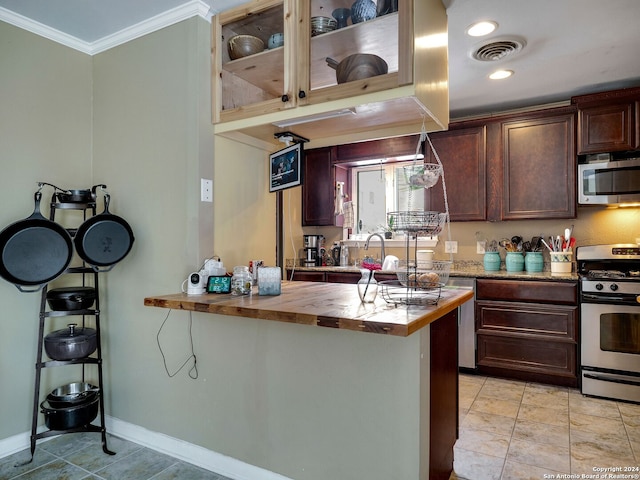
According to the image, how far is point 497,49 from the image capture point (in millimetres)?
2662

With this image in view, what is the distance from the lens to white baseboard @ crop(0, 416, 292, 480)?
6.43 ft

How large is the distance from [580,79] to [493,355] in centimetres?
232

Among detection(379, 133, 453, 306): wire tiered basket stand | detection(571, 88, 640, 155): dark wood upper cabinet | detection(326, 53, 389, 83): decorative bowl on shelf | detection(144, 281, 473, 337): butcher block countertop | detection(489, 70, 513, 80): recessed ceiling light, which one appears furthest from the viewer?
detection(571, 88, 640, 155): dark wood upper cabinet

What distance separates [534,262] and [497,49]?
1837 millimetres

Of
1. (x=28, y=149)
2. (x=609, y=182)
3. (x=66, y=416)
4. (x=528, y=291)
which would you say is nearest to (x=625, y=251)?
(x=609, y=182)

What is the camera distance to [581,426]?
8.30 ft

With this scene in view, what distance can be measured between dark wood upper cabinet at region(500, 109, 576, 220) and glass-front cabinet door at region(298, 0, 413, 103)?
2.30m

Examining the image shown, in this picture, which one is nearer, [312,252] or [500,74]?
[500,74]

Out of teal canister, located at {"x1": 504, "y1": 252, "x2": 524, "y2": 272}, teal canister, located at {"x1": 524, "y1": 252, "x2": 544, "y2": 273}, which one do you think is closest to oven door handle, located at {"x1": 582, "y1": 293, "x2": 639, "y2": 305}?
teal canister, located at {"x1": 524, "y1": 252, "x2": 544, "y2": 273}

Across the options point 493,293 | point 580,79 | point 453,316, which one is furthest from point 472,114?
point 453,316

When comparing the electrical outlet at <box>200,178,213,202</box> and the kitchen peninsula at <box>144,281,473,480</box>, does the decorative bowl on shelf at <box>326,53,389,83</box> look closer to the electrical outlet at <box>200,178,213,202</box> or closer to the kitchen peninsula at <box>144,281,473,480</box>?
the electrical outlet at <box>200,178,213,202</box>

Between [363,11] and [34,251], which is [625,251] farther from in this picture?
[34,251]

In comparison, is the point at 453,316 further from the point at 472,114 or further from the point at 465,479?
the point at 472,114

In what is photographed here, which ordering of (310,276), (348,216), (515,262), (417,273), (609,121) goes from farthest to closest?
(348,216)
(310,276)
(515,262)
(609,121)
(417,273)
